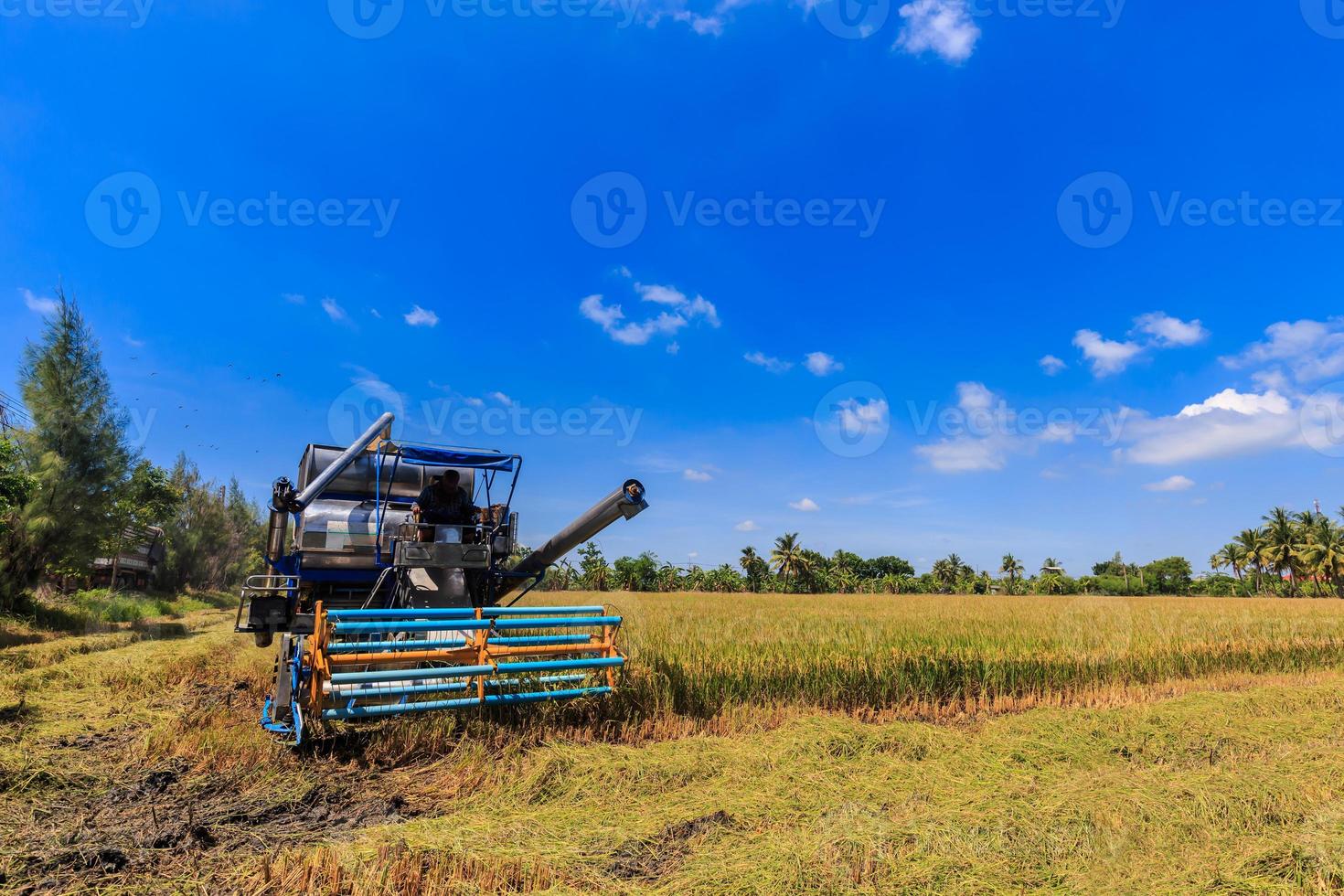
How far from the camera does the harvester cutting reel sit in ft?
17.8

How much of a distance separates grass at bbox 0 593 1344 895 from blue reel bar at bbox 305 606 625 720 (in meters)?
0.33

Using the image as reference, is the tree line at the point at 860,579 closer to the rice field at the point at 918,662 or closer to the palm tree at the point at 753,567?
the palm tree at the point at 753,567

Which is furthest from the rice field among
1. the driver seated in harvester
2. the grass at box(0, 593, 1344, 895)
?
the driver seated in harvester

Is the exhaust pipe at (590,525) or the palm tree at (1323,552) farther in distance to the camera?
the palm tree at (1323,552)

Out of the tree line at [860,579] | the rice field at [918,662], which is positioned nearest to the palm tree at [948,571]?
the tree line at [860,579]

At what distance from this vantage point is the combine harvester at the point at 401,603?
555 centimetres

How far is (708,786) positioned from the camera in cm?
504

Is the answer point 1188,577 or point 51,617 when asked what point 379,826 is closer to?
point 51,617

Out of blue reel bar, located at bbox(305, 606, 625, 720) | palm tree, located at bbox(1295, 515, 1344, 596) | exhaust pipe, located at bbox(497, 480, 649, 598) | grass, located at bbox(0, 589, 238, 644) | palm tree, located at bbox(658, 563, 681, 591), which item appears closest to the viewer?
blue reel bar, located at bbox(305, 606, 625, 720)

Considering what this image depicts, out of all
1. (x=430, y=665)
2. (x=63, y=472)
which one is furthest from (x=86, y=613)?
(x=430, y=665)

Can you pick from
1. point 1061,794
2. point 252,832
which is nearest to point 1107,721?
point 1061,794

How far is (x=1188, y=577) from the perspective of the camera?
81.2 m

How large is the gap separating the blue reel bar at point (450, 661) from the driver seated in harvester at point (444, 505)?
5.21 ft

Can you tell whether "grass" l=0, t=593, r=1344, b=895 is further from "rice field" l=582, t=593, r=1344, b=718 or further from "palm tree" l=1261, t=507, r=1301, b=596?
"palm tree" l=1261, t=507, r=1301, b=596
